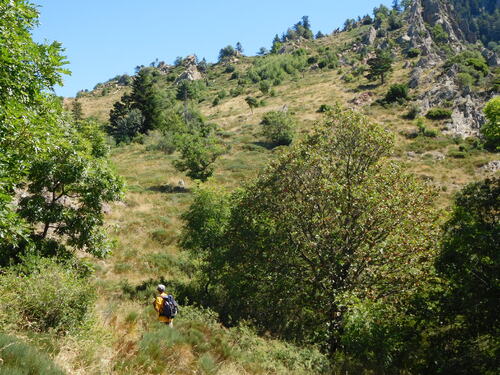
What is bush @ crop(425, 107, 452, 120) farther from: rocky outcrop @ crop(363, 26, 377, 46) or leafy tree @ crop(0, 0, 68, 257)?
leafy tree @ crop(0, 0, 68, 257)

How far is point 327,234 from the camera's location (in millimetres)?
13391

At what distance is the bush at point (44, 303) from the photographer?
6875 mm

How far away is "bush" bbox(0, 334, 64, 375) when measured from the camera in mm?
4808

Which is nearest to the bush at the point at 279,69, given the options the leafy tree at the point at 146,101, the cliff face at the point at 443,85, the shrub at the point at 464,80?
the cliff face at the point at 443,85

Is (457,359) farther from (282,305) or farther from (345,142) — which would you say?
(345,142)

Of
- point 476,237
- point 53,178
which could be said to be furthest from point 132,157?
point 476,237

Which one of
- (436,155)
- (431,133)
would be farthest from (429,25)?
(436,155)

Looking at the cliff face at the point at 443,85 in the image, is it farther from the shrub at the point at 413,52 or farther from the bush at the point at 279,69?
the bush at the point at 279,69

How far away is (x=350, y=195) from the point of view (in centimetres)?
1319

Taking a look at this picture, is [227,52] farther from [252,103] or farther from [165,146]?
[165,146]

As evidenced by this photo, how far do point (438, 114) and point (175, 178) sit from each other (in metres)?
50.5

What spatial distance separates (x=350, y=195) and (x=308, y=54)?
139 metres

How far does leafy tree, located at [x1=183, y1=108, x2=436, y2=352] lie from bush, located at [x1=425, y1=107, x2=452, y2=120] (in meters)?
58.8

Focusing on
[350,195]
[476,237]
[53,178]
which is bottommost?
[476,237]
